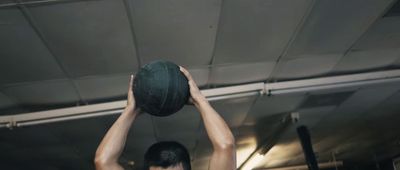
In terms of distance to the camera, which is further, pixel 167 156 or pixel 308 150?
pixel 308 150

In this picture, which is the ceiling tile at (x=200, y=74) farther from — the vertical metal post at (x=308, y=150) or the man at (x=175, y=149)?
the vertical metal post at (x=308, y=150)

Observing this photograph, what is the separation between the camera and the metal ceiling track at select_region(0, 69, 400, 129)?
3842mm

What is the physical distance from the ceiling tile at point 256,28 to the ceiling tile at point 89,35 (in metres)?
0.75

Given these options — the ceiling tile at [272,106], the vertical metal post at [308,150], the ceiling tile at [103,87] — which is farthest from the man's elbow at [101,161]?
the vertical metal post at [308,150]

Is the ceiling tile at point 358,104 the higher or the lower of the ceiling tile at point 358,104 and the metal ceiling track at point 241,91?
the higher

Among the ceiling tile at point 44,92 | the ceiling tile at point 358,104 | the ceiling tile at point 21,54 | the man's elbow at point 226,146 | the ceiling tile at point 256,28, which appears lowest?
the man's elbow at point 226,146

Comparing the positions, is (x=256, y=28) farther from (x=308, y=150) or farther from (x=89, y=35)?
(x=308, y=150)

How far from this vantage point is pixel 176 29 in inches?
114

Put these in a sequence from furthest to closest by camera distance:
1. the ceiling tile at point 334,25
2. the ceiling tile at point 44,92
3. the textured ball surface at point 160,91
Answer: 1. the ceiling tile at point 44,92
2. the ceiling tile at point 334,25
3. the textured ball surface at point 160,91

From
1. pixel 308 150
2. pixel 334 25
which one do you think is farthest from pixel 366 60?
pixel 308 150

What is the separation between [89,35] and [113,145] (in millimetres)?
1511

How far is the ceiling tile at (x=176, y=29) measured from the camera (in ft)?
8.63

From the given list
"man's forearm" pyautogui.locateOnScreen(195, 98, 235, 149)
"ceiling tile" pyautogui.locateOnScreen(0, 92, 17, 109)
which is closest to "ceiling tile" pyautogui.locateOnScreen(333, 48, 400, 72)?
"man's forearm" pyautogui.locateOnScreen(195, 98, 235, 149)

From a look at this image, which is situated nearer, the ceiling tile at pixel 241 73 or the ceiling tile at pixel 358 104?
the ceiling tile at pixel 241 73
